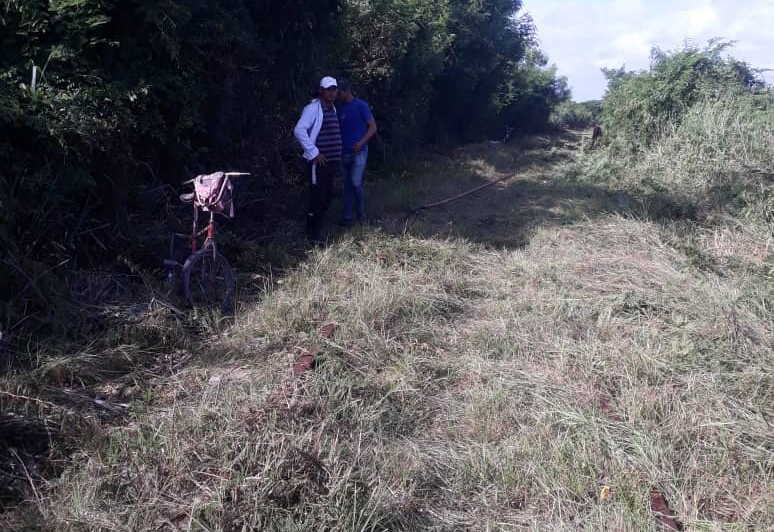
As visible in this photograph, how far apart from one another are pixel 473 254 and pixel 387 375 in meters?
2.82

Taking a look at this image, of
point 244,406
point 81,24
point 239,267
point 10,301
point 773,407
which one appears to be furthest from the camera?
point 239,267

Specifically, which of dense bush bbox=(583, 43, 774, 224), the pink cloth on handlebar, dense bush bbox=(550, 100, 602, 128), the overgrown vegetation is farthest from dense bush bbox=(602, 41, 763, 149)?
dense bush bbox=(550, 100, 602, 128)

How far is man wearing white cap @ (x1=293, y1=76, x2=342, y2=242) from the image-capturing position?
20.1 feet

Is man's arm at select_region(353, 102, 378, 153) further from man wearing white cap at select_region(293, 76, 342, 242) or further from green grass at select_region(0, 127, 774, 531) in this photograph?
green grass at select_region(0, 127, 774, 531)

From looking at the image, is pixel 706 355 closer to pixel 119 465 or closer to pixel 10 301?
pixel 119 465

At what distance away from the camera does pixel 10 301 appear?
391cm

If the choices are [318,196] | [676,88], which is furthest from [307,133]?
[676,88]

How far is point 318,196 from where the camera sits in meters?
6.38

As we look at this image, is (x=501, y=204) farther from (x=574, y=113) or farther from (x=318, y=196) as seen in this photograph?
(x=574, y=113)

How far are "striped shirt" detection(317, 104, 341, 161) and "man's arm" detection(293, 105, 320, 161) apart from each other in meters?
0.30

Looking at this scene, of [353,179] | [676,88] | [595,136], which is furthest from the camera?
[595,136]

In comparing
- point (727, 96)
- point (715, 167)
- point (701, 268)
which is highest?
point (727, 96)

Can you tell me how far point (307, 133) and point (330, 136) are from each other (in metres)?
0.38

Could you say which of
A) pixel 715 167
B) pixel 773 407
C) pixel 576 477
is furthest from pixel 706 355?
pixel 715 167
